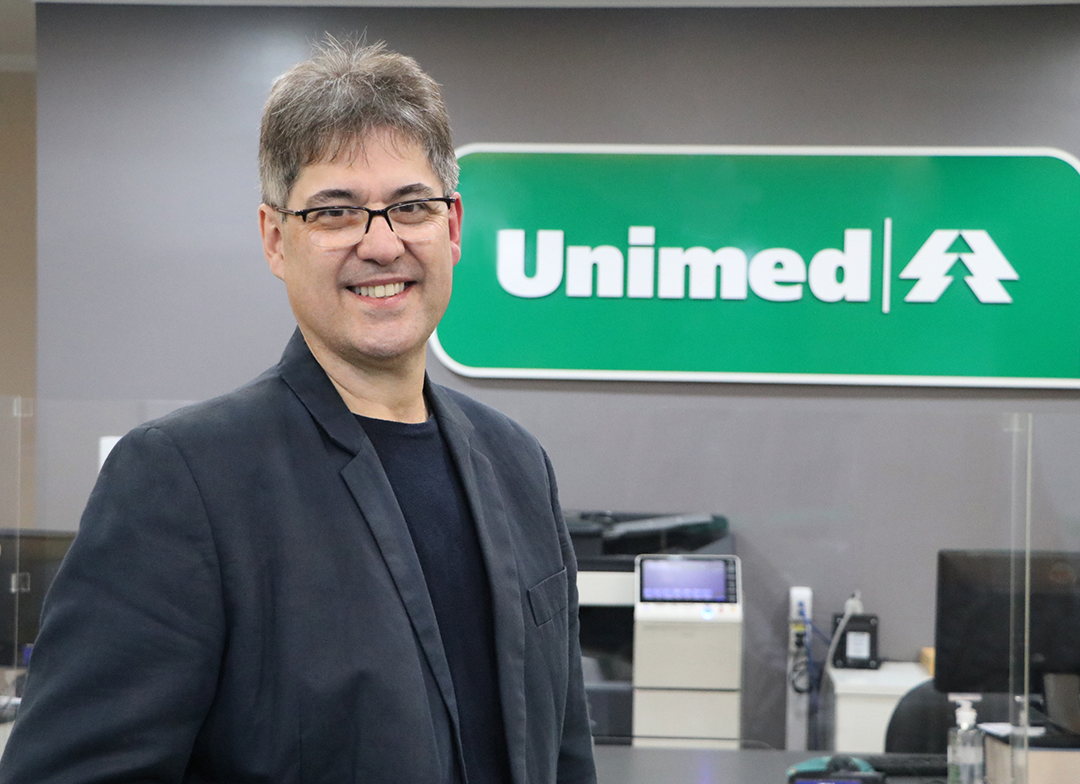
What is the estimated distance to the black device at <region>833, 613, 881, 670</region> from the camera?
333cm

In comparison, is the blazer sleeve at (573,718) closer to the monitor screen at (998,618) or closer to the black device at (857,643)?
the monitor screen at (998,618)

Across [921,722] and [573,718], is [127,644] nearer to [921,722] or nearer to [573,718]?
[573,718]

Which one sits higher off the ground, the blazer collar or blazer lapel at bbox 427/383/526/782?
the blazer collar

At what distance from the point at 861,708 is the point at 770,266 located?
1.57 m

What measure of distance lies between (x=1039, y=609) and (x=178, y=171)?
10.8ft

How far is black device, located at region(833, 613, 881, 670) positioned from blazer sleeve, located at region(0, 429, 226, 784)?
9.33ft

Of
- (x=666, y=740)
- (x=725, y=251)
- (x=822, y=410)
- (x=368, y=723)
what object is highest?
(x=725, y=251)

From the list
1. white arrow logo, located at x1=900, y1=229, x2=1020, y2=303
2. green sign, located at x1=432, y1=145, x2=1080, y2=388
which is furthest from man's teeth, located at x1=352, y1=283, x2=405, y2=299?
white arrow logo, located at x1=900, y1=229, x2=1020, y2=303

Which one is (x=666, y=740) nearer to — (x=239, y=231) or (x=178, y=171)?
(x=239, y=231)

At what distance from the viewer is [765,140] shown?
383 centimetres

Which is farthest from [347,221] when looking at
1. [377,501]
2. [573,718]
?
[573,718]

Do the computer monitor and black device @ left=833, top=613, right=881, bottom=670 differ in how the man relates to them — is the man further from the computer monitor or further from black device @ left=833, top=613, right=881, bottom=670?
black device @ left=833, top=613, right=881, bottom=670

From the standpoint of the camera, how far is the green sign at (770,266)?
3.74 meters

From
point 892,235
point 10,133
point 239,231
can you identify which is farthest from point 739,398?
point 10,133
